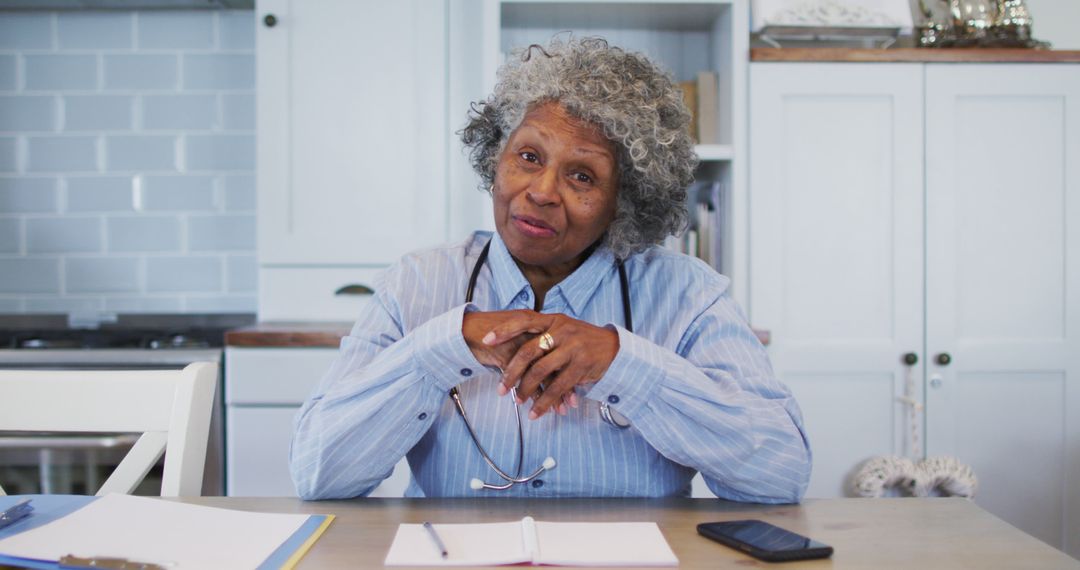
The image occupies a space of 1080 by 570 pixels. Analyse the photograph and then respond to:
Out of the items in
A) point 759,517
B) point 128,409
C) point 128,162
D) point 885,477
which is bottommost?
point 885,477

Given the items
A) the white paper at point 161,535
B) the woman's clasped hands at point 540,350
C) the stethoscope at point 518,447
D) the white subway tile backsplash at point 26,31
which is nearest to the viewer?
the white paper at point 161,535

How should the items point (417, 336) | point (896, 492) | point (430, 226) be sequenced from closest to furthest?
point (417, 336) < point (896, 492) < point (430, 226)

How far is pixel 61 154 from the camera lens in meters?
2.88

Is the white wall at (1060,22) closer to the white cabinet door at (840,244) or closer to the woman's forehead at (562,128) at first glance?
the white cabinet door at (840,244)

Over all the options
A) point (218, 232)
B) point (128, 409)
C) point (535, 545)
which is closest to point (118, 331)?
point (218, 232)

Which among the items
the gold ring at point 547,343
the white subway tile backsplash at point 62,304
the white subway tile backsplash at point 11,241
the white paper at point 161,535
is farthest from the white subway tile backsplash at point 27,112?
the gold ring at point 547,343

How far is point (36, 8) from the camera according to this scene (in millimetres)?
2828

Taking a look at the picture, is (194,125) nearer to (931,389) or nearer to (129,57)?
(129,57)

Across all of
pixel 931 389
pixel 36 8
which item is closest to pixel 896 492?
pixel 931 389

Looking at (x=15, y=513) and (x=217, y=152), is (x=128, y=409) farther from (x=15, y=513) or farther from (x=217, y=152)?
(x=217, y=152)

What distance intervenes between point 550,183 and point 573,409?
326 mm

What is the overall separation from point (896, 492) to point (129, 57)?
2.64 meters

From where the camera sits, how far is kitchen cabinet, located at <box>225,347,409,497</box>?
2.38 metres

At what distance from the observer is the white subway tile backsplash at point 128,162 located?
2867 mm
